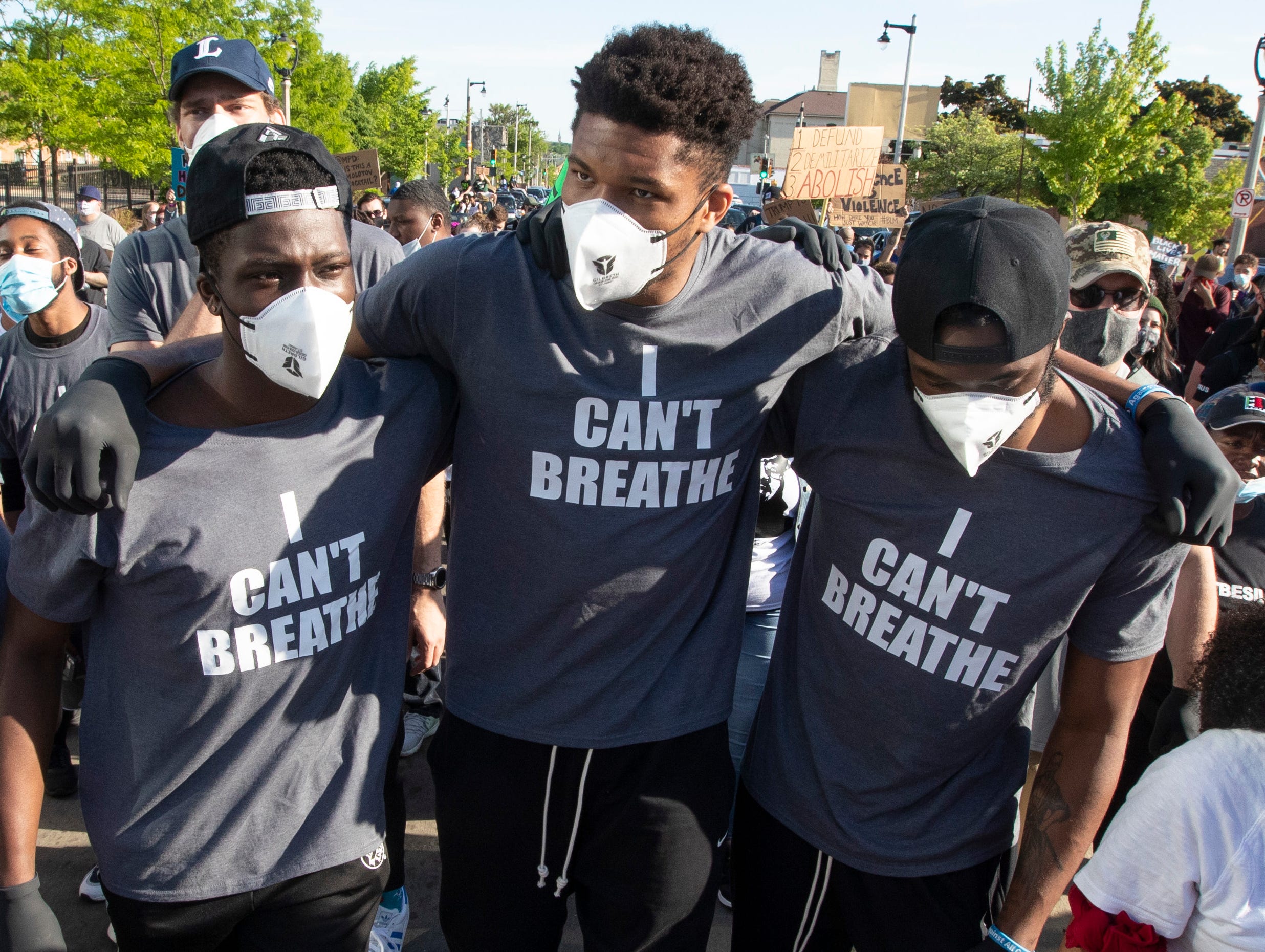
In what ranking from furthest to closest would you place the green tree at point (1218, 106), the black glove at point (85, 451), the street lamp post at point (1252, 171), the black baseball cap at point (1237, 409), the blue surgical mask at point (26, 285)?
the green tree at point (1218, 106), the street lamp post at point (1252, 171), the blue surgical mask at point (26, 285), the black baseball cap at point (1237, 409), the black glove at point (85, 451)

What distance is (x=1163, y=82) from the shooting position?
6084 centimetres

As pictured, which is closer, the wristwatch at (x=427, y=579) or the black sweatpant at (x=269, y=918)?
the black sweatpant at (x=269, y=918)

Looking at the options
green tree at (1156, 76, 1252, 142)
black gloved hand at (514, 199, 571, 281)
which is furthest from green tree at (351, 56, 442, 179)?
green tree at (1156, 76, 1252, 142)

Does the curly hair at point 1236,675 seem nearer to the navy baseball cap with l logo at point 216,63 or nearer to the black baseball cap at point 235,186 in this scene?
the black baseball cap at point 235,186

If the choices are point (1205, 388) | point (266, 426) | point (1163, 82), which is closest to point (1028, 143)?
point (1205, 388)

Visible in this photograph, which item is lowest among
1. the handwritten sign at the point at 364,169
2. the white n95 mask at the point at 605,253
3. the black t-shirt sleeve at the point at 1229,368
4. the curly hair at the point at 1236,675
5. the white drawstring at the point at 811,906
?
the white drawstring at the point at 811,906

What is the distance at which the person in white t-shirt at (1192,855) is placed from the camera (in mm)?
1516

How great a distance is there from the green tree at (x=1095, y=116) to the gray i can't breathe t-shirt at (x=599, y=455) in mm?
28511

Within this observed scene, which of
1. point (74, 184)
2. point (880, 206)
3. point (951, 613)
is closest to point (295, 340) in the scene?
point (951, 613)

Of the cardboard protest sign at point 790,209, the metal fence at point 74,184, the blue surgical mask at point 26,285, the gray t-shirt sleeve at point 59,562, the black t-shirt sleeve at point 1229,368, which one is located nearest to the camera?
the gray t-shirt sleeve at point 59,562

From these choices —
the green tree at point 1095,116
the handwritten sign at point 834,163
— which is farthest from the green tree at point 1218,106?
the handwritten sign at point 834,163

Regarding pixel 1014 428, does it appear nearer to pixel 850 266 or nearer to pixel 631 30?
pixel 850 266

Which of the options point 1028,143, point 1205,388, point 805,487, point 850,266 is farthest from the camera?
point 1028,143

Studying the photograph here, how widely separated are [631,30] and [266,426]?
114cm
